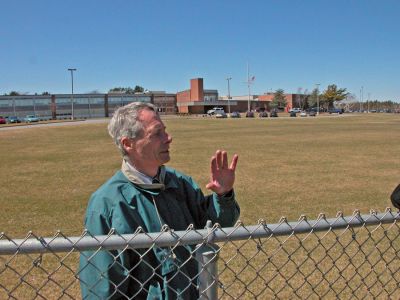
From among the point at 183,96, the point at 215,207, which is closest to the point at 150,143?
the point at 215,207

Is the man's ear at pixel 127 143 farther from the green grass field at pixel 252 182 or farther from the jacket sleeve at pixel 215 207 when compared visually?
the green grass field at pixel 252 182

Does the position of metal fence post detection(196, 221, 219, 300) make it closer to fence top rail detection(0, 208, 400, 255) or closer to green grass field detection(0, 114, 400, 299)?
fence top rail detection(0, 208, 400, 255)

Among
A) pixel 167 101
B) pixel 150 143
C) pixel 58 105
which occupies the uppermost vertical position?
pixel 167 101

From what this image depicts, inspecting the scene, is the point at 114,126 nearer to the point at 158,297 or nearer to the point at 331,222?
the point at 158,297

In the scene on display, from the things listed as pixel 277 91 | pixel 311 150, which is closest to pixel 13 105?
pixel 277 91

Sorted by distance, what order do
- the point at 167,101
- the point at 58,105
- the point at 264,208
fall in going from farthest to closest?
the point at 167,101, the point at 58,105, the point at 264,208

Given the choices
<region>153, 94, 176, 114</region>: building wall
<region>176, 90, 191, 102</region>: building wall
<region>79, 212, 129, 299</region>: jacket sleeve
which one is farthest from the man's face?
<region>176, 90, 191, 102</region>: building wall

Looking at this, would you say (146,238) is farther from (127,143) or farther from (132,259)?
(127,143)

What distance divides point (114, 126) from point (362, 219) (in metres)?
1.55

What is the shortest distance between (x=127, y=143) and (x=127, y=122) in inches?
4.7

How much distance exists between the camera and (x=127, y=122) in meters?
2.49

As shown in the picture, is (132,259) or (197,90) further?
(197,90)

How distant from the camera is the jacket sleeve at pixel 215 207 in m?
2.63

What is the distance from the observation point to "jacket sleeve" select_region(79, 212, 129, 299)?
221 cm
